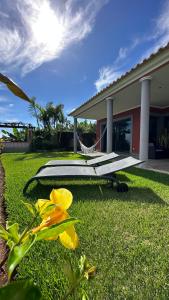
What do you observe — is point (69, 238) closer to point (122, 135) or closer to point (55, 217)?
point (55, 217)

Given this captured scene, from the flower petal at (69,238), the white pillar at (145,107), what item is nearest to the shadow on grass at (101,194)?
the white pillar at (145,107)

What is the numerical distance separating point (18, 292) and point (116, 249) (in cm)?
215

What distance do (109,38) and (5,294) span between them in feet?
33.8

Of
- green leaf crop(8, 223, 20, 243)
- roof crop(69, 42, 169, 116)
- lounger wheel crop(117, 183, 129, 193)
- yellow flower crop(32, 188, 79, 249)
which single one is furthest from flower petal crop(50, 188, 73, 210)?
roof crop(69, 42, 169, 116)

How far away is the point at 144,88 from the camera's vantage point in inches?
279

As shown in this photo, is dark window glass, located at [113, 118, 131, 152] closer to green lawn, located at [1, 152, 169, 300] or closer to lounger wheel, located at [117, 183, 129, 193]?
lounger wheel, located at [117, 183, 129, 193]

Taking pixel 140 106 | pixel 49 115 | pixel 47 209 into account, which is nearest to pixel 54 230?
pixel 47 209

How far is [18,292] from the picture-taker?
34 cm

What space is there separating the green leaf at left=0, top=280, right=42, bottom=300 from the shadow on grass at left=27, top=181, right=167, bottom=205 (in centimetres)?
339

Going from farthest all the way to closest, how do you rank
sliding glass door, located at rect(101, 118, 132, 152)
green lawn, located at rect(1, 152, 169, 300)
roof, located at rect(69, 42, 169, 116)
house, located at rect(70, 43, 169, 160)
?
sliding glass door, located at rect(101, 118, 132, 152)
house, located at rect(70, 43, 169, 160)
roof, located at rect(69, 42, 169, 116)
green lawn, located at rect(1, 152, 169, 300)

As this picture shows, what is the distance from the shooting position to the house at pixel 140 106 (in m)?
6.79

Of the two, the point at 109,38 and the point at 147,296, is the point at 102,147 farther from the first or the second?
the point at 147,296

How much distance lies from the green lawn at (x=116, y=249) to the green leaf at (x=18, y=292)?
35cm

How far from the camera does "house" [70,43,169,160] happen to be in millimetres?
6785
